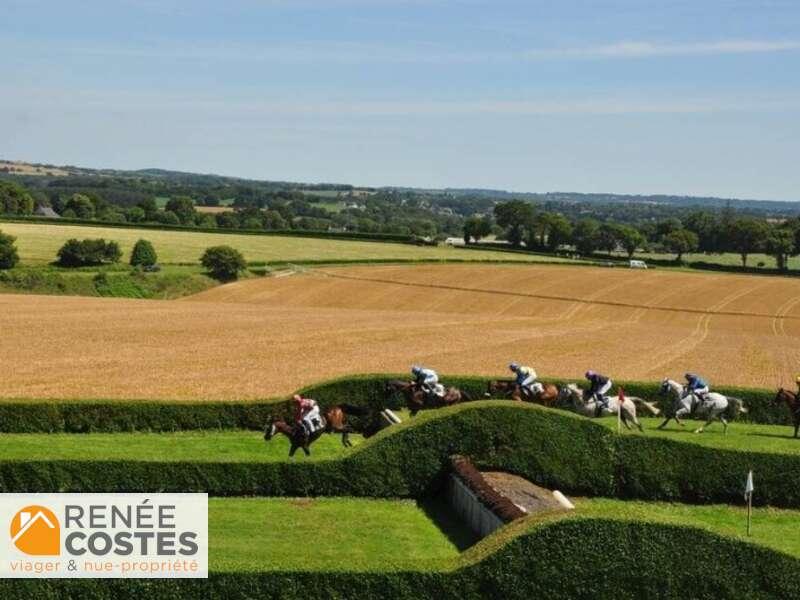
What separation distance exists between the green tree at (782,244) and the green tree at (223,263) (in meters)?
61.2

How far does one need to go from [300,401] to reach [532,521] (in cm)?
813

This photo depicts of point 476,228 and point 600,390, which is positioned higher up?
point 600,390

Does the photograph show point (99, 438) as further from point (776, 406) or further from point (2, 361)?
point (776, 406)

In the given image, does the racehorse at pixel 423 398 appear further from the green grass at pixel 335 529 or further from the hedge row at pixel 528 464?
the green grass at pixel 335 529

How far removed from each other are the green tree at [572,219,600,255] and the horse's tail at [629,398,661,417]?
294 ft

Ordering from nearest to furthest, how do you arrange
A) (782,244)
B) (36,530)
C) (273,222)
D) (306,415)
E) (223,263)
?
(36,530), (306,415), (223,263), (782,244), (273,222)

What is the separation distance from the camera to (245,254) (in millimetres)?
84062

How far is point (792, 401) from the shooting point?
26.3 meters

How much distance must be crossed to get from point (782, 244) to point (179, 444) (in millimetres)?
98607

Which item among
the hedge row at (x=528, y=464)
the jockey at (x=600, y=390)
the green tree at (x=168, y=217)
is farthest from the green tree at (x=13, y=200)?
the hedge row at (x=528, y=464)

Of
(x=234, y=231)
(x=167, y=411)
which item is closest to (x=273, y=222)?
(x=234, y=231)

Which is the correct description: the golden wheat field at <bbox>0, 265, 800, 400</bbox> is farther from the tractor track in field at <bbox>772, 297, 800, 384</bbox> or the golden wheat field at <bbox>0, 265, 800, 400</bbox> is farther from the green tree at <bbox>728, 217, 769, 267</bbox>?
the green tree at <bbox>728, 217, 769, 267</bbox>

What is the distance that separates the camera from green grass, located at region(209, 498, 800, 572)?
522 inches

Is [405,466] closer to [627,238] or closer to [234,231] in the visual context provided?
[234,231]
